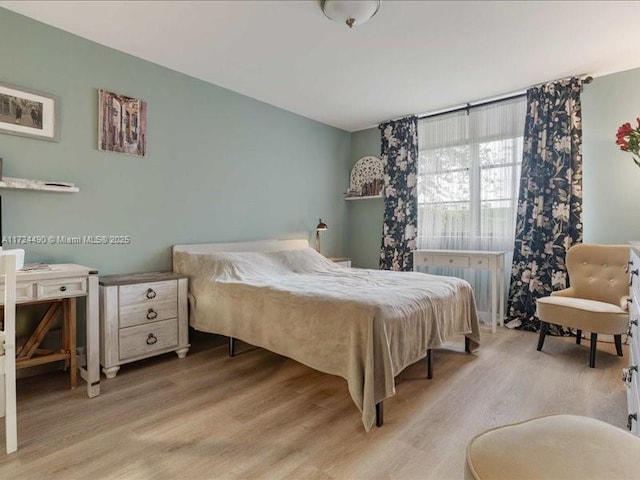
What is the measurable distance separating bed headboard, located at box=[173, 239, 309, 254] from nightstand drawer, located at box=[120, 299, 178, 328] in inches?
23.0

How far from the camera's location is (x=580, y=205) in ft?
10.5

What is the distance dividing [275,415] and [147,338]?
4.02 ft

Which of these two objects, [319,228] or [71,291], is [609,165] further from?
[71,291]

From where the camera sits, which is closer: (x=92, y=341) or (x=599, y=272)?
(x=92, y=341)

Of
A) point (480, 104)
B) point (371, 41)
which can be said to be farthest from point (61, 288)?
point (480, 104)

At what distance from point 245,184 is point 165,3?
1.76 metres

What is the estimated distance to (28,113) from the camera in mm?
2277

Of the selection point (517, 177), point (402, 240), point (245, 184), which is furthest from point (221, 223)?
point (517, 177)

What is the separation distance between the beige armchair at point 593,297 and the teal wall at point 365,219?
7.46 ft

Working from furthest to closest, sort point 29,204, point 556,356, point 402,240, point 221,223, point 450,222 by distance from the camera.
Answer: point 402,240
point 450,222
point 221,223
point 556,356
point 29,204

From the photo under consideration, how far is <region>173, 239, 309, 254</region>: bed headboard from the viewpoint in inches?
122

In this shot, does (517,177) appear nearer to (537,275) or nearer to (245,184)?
(537,275)

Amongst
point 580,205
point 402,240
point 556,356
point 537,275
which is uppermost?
point 580,205

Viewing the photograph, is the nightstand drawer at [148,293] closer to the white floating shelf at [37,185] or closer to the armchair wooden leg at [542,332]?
the white floating shelf at [37,185]
